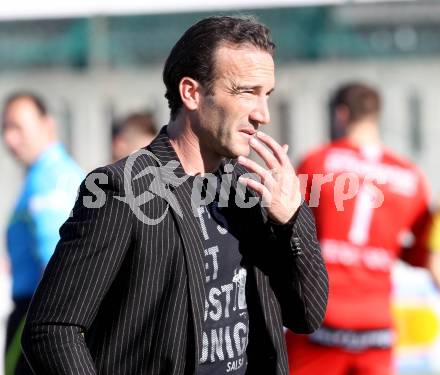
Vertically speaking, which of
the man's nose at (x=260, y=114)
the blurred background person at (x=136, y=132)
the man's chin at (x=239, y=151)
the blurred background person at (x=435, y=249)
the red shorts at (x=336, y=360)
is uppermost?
the man's nose at (x=260, y=114)

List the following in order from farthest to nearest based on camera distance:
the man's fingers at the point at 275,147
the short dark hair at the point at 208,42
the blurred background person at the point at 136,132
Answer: the blurred background person at the point at 136,132 < the short dark hair at the point at 208,42 < the man's fingers at the point at 275,147

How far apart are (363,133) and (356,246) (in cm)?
57

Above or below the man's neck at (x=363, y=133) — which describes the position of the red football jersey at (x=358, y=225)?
below

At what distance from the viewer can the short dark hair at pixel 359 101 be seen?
5.56m

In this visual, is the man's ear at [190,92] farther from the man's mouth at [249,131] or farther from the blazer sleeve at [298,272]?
the blazer sleeve at [298,272]

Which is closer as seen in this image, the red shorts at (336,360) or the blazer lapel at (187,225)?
the blazer lapel at (187,225)

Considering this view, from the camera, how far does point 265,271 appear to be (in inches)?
113

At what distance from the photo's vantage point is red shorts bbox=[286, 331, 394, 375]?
530 cm

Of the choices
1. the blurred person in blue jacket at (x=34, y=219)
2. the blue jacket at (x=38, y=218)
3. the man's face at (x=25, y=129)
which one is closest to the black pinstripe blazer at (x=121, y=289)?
the blurred person in blue jacket at (x=34, y=219)

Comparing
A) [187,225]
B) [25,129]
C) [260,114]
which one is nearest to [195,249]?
[187,225]

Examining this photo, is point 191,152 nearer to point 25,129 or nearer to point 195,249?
point 195,249

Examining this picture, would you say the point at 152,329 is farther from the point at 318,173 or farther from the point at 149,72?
the point at 149,72

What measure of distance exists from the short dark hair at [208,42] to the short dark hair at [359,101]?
2694 millimetres

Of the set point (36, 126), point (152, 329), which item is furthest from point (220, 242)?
point (36, 126)
